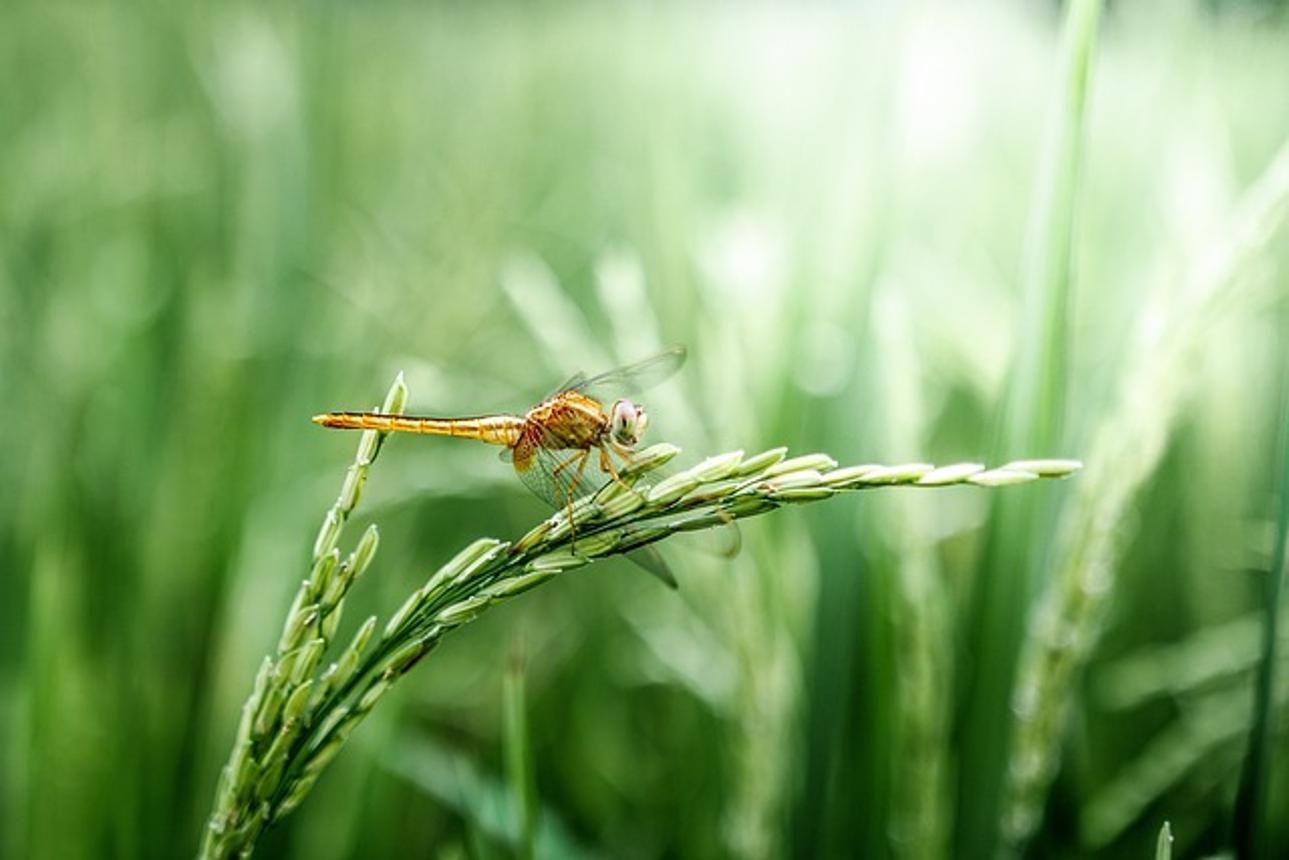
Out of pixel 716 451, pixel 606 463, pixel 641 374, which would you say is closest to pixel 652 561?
pixel 606 463

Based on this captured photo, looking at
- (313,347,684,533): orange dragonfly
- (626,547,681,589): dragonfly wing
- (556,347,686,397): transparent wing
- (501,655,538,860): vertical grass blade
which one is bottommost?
(501,655,538,860): vertical grass blade

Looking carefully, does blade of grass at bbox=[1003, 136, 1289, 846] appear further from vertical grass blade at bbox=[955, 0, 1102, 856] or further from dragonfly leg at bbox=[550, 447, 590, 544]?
dragonfly leg at bbox=[550, 447, 590, 544]

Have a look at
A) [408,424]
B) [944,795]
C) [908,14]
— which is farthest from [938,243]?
[408,424]

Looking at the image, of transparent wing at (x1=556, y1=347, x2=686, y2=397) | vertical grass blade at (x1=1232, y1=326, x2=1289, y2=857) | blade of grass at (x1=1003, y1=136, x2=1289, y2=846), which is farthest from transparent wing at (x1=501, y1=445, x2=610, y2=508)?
vertical grass blade at (x1=1232, y1=326, x2=1289, y2=857)

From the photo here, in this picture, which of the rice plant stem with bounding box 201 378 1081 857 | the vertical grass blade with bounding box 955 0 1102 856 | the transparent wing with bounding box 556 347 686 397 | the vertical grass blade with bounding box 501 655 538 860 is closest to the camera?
the rice plant stem with bounding box 201 378 1081 857

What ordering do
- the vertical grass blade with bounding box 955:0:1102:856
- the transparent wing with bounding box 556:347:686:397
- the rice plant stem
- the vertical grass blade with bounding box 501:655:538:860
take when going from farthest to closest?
the transparent wing with bounding box 556:347:686:397 → the vertical grass blade with bounding box 955:0:1102:856 → the vertical grass blade with bounding box 501:655:538:860 → the rice plant stem

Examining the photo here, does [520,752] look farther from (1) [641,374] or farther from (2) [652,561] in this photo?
(1) [641,374]

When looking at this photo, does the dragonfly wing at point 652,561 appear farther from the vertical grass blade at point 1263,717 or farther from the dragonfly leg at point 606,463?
the vertical grass blade at point 1263,717
